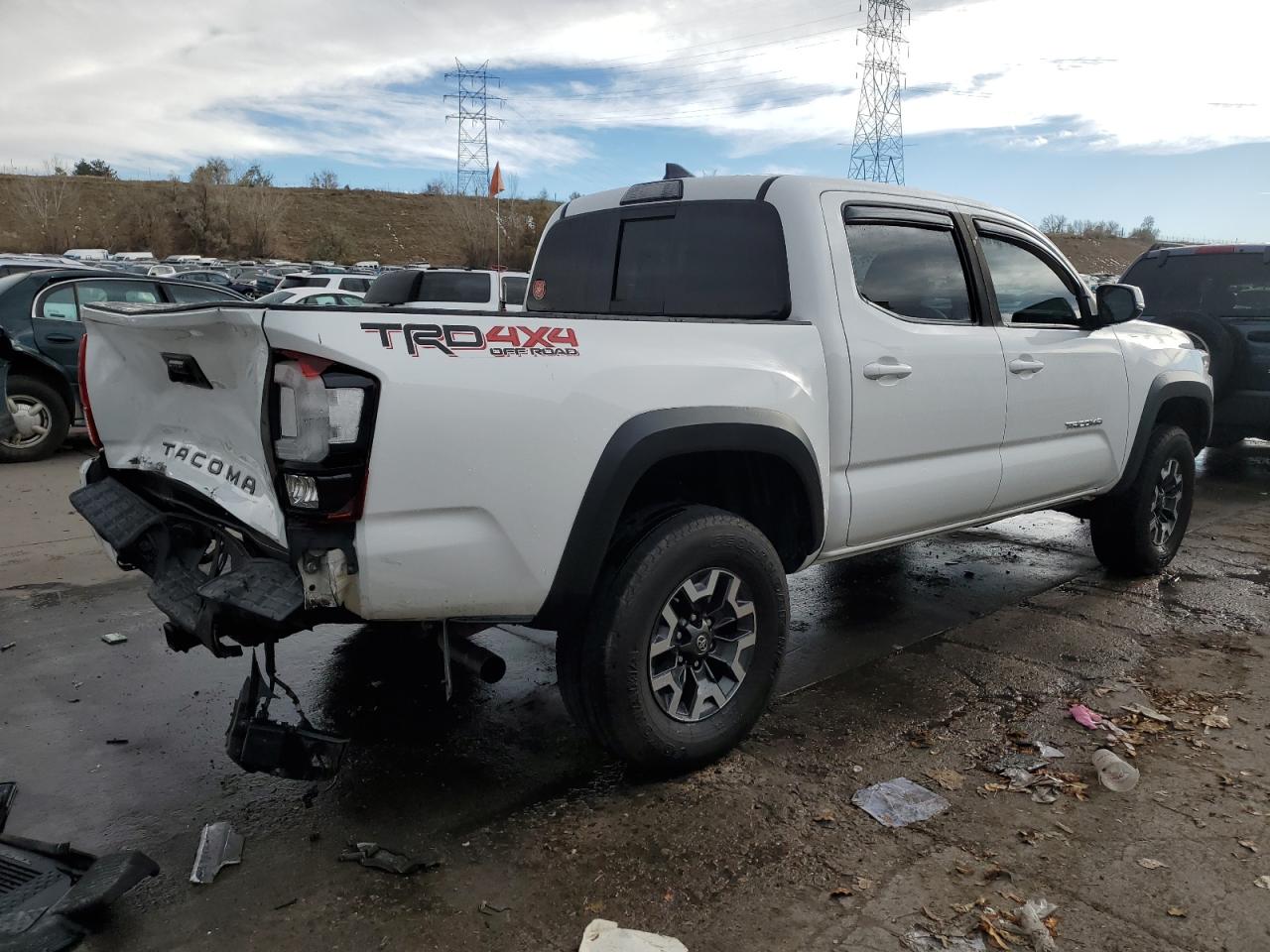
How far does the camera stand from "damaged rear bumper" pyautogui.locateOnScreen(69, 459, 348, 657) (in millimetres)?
2459

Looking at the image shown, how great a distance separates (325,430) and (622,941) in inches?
57.9

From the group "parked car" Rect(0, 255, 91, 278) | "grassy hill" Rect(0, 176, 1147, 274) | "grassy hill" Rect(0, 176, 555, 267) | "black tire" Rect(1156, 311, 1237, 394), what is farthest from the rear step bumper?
"grassy hill" Rect(0, 176, 555, 267)

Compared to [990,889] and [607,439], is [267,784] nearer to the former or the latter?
[607,439]

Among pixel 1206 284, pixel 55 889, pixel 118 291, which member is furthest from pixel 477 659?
pixel 118 291

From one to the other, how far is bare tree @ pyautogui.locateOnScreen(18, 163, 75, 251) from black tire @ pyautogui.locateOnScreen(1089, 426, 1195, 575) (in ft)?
250

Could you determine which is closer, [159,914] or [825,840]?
[159,914]

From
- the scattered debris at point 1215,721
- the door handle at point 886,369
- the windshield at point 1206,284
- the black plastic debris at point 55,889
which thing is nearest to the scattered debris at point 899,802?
the scattered debris at point 1215,721

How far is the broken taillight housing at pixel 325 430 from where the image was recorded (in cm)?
235

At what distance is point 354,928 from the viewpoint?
2398 mm

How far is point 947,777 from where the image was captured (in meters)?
3.21

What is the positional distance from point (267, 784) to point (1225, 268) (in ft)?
29.0

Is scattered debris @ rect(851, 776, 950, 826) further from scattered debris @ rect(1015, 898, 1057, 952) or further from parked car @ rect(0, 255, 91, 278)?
parked car @ rect(0, 255, 91, 278)

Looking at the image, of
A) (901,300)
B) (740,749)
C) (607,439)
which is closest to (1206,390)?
(901,300)

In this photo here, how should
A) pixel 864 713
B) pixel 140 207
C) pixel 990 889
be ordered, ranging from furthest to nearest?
pixel 140 207, pixel 864 713, pixel 990 889
